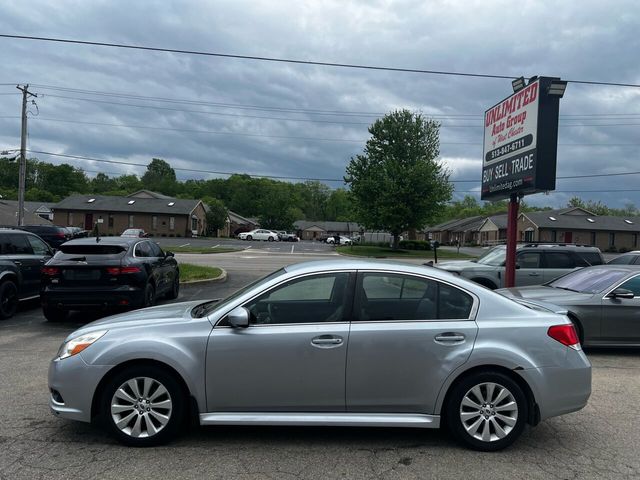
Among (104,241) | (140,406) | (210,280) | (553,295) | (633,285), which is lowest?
(210,280)

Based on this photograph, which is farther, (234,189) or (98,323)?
(234,189)

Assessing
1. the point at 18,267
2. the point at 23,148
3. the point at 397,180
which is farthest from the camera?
the point at 397,180

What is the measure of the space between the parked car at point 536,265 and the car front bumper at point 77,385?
9670mm

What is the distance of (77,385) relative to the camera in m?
4.18

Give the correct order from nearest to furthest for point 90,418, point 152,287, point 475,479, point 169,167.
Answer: point 475,479
point 90,418
point 152,287
point 169,167

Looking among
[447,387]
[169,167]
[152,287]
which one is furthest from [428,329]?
[169,167]

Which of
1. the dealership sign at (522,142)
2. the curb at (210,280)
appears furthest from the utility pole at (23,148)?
the dealership sign at (522,142)

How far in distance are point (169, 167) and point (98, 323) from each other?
159620 millimetres

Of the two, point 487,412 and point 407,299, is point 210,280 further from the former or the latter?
point 487,412

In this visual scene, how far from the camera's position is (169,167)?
513 feet

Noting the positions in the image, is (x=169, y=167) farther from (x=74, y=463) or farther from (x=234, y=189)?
(x=74, y=463)

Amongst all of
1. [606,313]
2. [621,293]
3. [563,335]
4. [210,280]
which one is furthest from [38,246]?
[621,293]

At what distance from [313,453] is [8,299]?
8.34 m

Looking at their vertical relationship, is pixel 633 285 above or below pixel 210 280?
above
